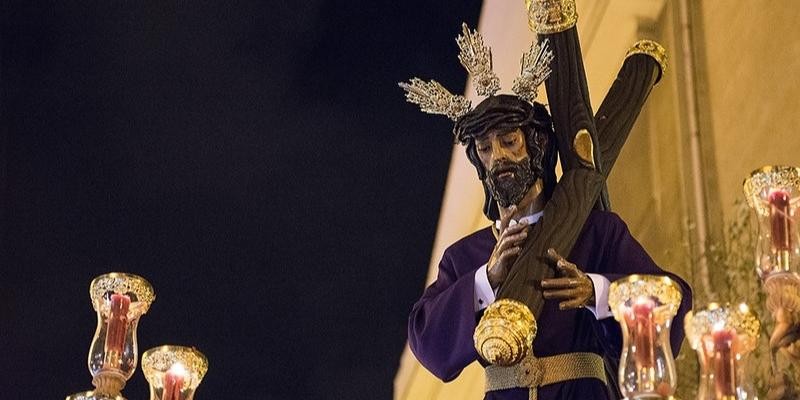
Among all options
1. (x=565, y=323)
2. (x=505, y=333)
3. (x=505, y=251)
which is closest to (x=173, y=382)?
(x=505, y=333)

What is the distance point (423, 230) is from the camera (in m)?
8.57

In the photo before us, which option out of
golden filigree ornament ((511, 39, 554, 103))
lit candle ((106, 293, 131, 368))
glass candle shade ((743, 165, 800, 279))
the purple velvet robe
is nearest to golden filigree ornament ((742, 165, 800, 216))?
glass candle shade ((743, 165, 800, 279))

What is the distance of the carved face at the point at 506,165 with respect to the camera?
3391 mm

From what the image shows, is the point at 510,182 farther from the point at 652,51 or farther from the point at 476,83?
the point at 652,51

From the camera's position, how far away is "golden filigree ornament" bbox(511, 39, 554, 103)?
11.5 ft

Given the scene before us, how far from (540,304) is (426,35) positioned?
507cm

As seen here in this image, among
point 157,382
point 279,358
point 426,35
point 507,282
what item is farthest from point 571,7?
point 279,358

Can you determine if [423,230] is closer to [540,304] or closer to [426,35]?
[426,35]

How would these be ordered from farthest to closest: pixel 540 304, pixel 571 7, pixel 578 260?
A: pixel 571 7
pixel 578 260
pixel 540 304

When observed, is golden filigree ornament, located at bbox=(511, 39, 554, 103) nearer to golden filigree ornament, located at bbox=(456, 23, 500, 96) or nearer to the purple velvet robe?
golden filigree ornament, located at bbox=(456, 23, 500, 96)

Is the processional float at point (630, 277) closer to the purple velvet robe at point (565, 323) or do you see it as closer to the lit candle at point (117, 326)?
the purple velvet robe at point (565, 323)

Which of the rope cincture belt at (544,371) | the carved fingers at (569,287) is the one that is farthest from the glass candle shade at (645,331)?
the rope cincture belt at (544,371)

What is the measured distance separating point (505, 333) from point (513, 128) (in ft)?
1.92

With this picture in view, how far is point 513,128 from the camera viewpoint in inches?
135
